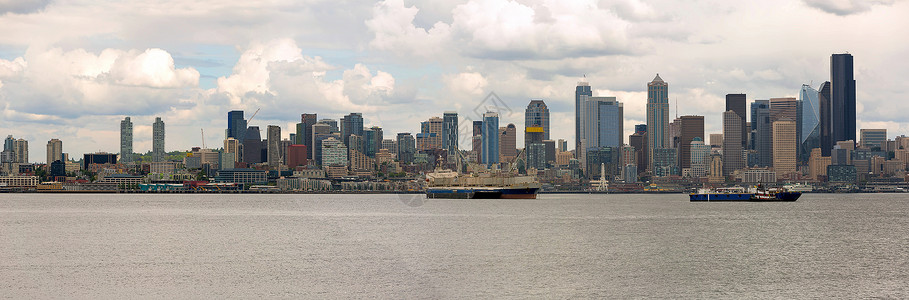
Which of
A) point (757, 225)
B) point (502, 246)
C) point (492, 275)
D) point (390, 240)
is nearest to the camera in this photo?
point (492, 275)

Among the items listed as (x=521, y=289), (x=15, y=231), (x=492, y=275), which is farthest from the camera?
(x=15, y=231)

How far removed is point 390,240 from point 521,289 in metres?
41.0

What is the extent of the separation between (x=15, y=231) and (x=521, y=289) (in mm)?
81868

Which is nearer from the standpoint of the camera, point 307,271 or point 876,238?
point 307,271

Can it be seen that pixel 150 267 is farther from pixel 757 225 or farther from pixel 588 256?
pixel 757 225

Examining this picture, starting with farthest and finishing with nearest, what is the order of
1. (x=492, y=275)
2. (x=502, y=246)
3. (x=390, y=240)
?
(x=390, y=240) → (x=502, y=246) → (x=492, y=275)

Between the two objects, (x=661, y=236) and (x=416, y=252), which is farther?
(x=661, y=236)

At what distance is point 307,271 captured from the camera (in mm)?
70188

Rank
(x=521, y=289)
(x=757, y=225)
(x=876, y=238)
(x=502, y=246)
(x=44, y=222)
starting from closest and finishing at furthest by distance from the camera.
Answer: (x=521, y=289)
(x=502, y=246)
(x=876, y=238)
(x=757, y=225)
(x=44, y=222)

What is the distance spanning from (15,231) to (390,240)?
50762mm

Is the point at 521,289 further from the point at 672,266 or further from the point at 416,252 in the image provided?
the point at 416,252

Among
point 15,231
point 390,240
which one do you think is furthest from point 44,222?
point 390,240

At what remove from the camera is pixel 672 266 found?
244 ft

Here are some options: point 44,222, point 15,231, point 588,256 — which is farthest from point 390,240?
point 44,222
